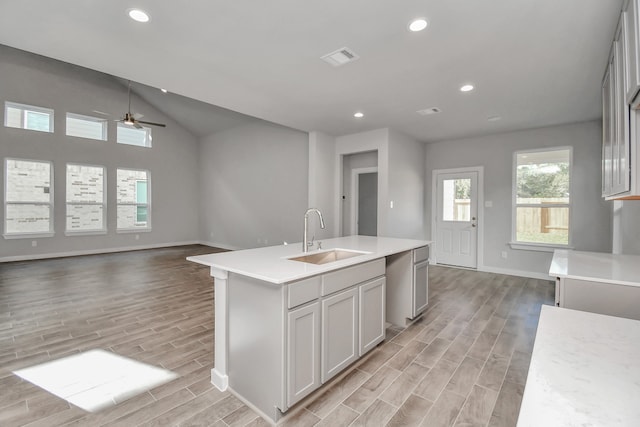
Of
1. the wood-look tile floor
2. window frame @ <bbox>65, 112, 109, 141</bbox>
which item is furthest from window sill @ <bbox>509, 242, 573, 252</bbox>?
window frame @ <bbox>65, 112, 109, 141</bbox>

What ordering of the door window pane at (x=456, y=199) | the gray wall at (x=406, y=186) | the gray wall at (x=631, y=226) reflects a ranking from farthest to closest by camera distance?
1. the door window pane at (x=456, y=199)
2. the gray wall at (x=406, y=186)
3. the gray wall at (x=631, y=226)

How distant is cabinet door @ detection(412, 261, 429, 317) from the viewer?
10.5 feet

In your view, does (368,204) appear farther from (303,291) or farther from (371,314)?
(303,291)

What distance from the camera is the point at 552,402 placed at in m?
0.66

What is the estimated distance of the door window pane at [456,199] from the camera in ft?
19.7

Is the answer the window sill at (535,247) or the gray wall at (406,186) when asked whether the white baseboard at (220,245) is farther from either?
the window sill at (535,247)

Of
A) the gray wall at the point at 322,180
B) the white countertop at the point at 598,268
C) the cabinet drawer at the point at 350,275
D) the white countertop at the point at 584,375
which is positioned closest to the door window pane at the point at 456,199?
the gray wall at the point at 322,180

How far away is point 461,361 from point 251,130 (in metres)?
6.80

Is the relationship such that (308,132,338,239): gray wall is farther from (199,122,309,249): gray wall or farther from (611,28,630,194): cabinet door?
(611,28,630,194): cabinet door

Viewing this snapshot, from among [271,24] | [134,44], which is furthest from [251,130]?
[271,24]

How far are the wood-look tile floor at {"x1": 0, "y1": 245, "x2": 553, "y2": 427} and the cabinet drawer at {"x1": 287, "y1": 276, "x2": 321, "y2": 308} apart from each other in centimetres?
71

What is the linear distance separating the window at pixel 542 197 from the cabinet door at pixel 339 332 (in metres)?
4.56

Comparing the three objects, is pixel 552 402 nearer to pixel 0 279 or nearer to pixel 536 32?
pixel 536 32

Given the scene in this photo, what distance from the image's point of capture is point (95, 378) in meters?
2.23
